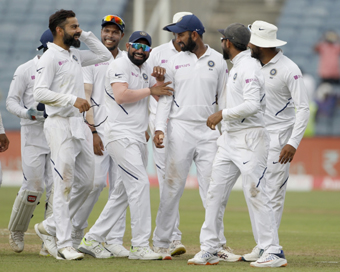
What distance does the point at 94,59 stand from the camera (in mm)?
7102

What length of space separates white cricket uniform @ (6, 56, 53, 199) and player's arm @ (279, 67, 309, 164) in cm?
293

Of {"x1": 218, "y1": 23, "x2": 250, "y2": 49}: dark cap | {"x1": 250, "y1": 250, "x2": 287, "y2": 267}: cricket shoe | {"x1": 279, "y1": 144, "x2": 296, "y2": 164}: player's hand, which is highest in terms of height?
{"x1": 218, "y1": 23, "x2": 250, "y2": 49}: dark cap

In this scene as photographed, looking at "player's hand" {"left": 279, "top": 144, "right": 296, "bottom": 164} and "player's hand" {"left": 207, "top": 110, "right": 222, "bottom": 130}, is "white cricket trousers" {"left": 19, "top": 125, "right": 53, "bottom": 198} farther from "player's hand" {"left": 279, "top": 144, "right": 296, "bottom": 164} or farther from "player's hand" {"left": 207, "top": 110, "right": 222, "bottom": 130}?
"player's hand" {"left": 279, "top": 144, "right": 296, "bottom": 164}

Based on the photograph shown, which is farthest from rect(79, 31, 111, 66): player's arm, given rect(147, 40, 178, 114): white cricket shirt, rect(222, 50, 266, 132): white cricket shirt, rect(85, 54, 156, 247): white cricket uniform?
rect(222, 50, 266, 132): white cricket shirt

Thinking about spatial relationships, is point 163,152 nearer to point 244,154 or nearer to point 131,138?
point 131,138

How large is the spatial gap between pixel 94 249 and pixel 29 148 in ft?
5.47

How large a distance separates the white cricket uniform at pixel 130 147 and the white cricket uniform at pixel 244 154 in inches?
26.3

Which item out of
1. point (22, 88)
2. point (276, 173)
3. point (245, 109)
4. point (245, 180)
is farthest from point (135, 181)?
point (22, 88)

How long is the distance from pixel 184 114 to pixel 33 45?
1760cm

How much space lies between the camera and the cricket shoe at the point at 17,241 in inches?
283

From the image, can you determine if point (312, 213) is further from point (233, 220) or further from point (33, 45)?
point (33, 45)

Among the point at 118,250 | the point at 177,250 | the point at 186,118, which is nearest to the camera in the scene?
the point at 186,118

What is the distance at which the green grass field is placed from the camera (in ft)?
19.6

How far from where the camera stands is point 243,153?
6191mm
